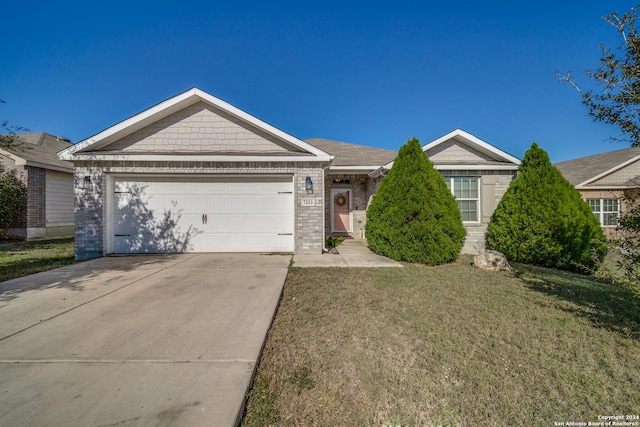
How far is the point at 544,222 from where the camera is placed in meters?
7.26

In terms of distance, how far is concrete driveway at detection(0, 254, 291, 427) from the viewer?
199 centimetres

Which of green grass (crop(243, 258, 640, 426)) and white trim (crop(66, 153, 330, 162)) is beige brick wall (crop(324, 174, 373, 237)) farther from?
green grass (crop(243, 258, 640, 426))

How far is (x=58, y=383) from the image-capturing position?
227 cm

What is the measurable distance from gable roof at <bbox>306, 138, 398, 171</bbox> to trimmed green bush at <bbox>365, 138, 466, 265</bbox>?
10.5ft

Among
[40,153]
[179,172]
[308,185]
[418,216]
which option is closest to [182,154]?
[179,172]

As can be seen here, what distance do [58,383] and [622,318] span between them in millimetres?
6496

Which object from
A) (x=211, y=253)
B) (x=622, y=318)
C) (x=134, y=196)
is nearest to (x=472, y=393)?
(x=622, y=318)

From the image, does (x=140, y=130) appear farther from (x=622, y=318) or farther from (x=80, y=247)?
(x=622, y=318)

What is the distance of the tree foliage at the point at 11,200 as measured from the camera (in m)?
10.6

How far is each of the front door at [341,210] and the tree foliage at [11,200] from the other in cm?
1281

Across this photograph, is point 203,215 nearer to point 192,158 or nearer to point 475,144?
point 192,158

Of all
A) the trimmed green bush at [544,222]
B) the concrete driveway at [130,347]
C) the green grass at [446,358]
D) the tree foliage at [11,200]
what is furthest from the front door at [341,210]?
the tree foliage at [11,200]

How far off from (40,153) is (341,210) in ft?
46.9

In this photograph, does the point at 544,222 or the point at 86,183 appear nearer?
the point at 544,222
